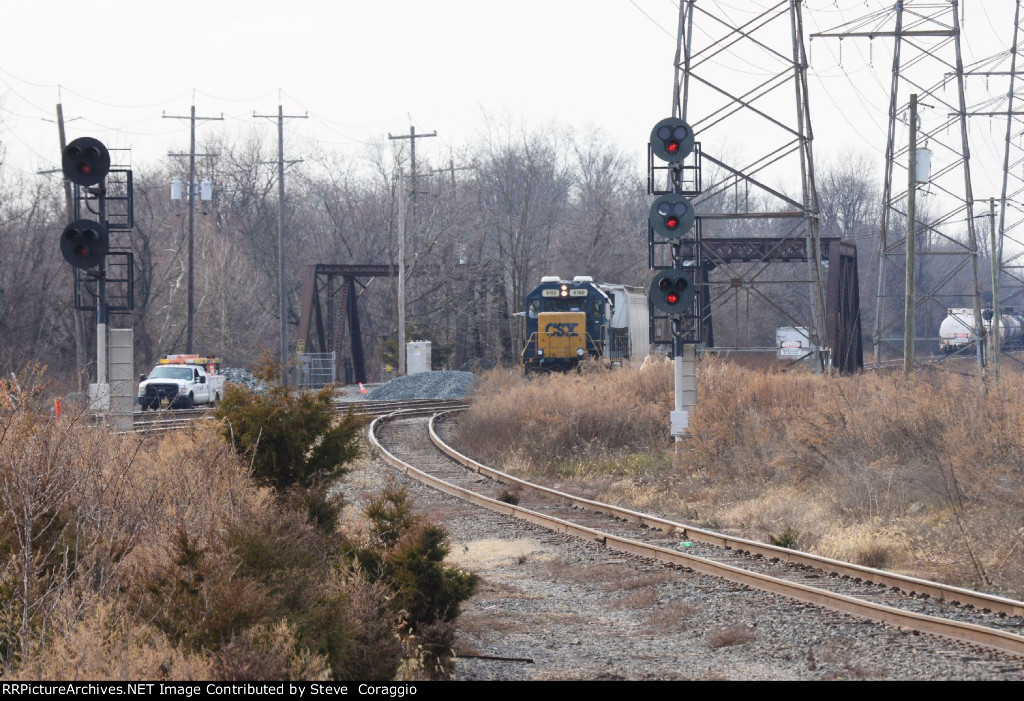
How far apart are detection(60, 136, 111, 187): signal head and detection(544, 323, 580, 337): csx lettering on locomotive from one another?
22.8 m

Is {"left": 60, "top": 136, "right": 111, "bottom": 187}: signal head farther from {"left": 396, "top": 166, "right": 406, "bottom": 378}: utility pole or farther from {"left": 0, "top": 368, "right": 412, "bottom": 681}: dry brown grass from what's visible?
{"left": 396, "top": 166, "right": 406, "bottom": 378}: utility pole

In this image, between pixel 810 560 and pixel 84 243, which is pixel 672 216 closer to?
pixel 810 560

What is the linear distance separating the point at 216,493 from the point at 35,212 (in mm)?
45070

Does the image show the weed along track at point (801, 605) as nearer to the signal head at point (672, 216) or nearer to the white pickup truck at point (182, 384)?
the signal head at point (672, 216)

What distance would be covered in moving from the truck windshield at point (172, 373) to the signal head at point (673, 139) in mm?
22848

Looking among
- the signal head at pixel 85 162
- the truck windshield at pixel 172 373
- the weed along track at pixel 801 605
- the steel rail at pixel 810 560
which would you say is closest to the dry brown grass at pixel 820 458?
the steel rail at pixel 810 560

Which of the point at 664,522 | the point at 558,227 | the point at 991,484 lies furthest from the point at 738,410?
the point at 558,227

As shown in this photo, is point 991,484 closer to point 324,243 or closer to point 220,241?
point 220,241

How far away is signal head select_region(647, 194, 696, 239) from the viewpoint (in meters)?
17.5

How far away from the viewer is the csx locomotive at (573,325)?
119ft

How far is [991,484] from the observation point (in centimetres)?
1191

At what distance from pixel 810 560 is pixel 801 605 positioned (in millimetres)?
1920

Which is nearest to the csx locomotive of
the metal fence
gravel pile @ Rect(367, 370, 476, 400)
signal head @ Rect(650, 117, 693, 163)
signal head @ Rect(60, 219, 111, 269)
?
gravel pile @ Rect(367, 370, 476, 400)

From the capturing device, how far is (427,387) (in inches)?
1609
